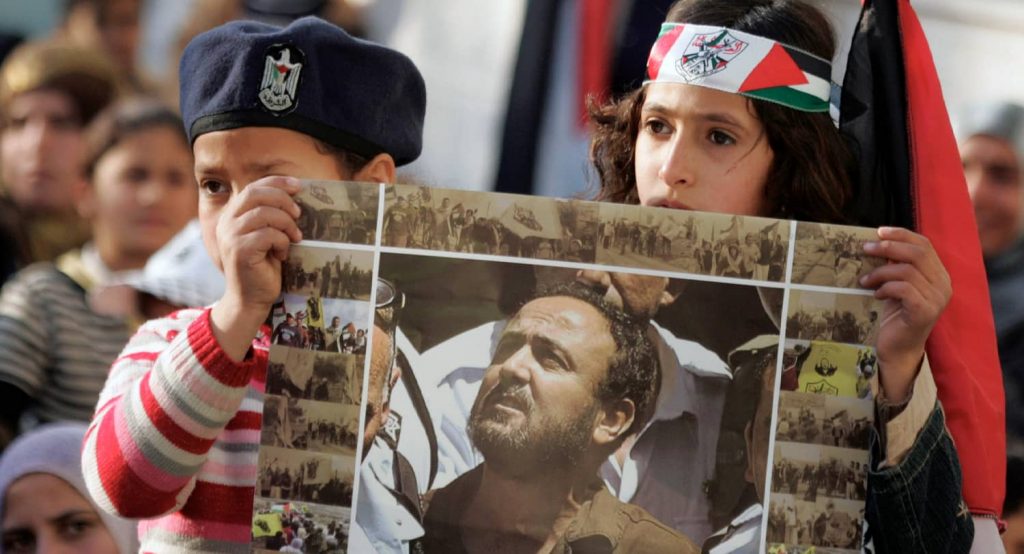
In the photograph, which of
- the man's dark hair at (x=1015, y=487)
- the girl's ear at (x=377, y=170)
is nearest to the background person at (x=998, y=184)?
the man's dark hair at (x=1015, y=487)

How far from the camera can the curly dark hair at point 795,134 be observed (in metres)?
2.49

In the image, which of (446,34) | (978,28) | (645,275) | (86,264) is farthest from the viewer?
(446,34)

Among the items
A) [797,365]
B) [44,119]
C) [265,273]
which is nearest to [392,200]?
[265,273]

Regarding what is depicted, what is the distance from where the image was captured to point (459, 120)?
18.7ft

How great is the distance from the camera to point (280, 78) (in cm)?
238

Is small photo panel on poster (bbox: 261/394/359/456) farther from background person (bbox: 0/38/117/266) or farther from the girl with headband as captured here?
background person (bbox: 0/38/117/266)

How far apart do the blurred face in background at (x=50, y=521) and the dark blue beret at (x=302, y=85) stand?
3.48ft

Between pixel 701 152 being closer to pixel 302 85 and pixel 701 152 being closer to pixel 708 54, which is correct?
pixel 708 54

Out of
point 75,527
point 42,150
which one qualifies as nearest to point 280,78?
point 75,527

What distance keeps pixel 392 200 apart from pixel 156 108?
2.54m

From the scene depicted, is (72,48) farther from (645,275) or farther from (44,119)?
(645,275)

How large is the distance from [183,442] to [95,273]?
2.12 meters

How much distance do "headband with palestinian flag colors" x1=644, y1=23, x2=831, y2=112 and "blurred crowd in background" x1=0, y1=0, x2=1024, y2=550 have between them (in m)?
0.14

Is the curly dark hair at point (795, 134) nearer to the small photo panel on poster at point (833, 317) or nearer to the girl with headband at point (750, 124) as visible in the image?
the girl with headband at point (750, 124)
